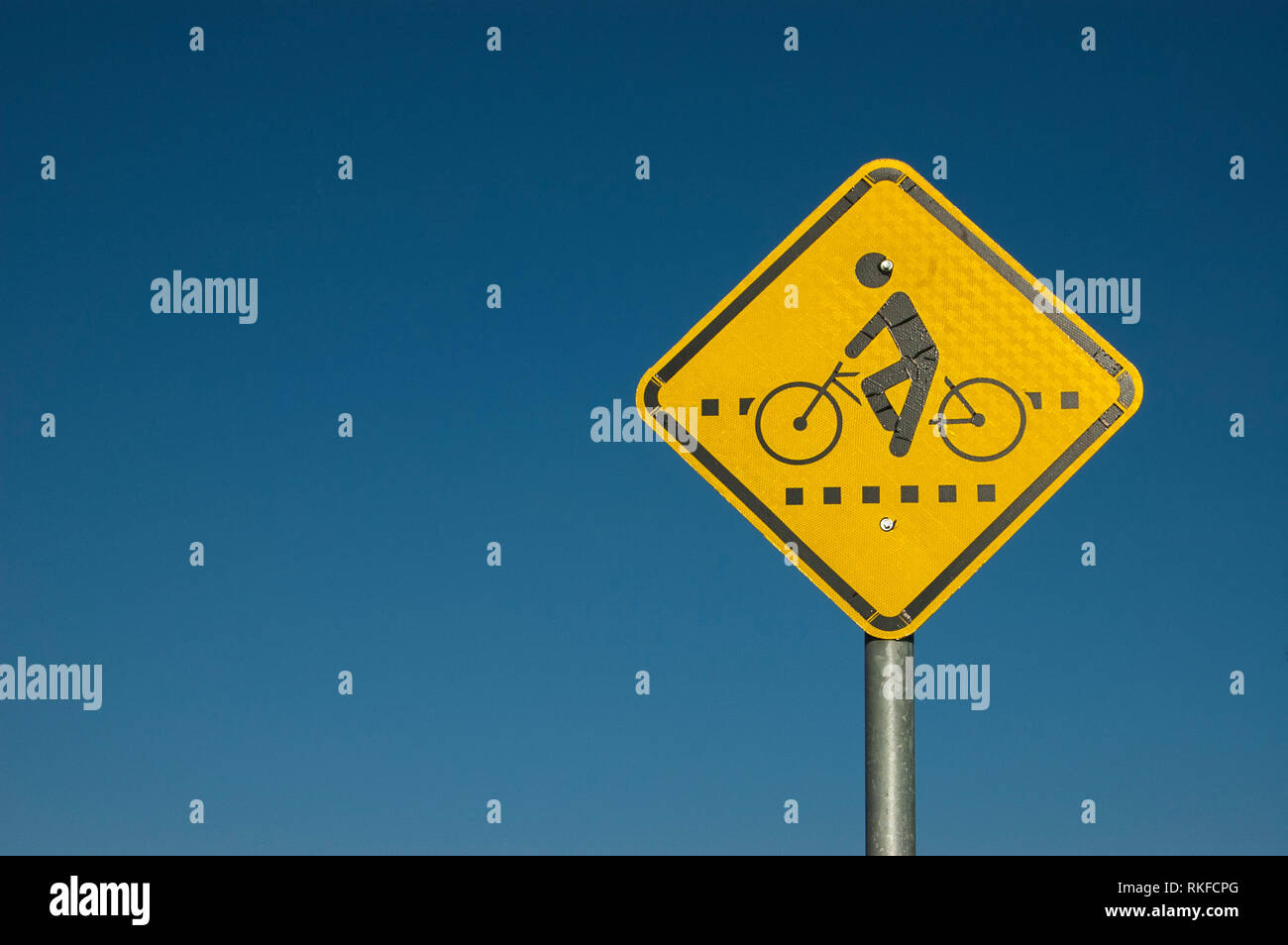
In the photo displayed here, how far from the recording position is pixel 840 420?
2688 millimetres

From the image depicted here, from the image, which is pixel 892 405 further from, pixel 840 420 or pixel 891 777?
pixel 891 777

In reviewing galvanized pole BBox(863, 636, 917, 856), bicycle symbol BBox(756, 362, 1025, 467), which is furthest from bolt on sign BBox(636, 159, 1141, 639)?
galvanized pole BBox(863, 636, 917, 856)

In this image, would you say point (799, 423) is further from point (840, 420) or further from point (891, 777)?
point (891, 777)

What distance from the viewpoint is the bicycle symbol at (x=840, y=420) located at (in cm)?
264

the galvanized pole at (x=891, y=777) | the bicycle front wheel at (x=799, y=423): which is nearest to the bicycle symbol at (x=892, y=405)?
the bicycle front wheel at (x=799, y=423)

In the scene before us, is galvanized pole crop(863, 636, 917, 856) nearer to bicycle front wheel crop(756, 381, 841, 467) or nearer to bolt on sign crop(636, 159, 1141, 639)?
bolt on sign crop(636, 159, 1141, 639)

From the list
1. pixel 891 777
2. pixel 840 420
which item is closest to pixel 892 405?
pixel 840 420

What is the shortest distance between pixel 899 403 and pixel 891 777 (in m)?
0.89

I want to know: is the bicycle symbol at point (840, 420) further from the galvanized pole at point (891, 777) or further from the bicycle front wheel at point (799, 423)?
the galvanized pole at point (891, 777)

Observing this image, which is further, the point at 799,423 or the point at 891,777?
the point at 799,423

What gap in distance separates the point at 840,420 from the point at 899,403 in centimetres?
15

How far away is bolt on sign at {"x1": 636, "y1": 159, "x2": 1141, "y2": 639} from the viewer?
264 cm

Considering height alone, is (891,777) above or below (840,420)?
below
